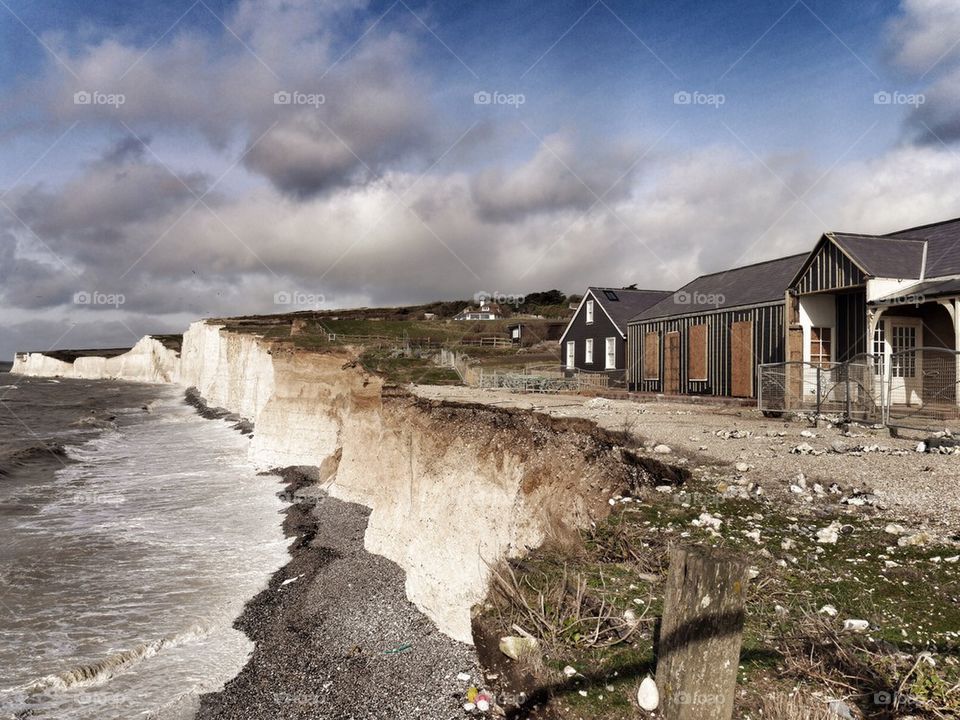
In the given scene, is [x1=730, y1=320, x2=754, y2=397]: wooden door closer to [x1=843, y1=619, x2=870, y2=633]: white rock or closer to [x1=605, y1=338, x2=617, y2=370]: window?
[x1=605, y1=338, x2=617, y2=370]: window

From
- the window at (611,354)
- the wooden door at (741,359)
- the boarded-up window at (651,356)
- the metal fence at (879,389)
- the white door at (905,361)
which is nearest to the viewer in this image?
the metal fence at (879,389)

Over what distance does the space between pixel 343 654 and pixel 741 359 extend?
2000 centimetres

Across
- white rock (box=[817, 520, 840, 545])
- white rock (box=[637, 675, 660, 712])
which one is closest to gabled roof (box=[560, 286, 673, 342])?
white rock (box=[817, 520, 840, 545])

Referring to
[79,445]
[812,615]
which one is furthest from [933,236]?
[79,445]

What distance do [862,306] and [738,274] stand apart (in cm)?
938

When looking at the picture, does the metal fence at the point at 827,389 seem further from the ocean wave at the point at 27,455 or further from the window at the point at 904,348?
the ocean wave at the point at 27,455

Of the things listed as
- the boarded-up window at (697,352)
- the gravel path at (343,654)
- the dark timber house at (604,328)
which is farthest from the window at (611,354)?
the gravel path at (343,654)

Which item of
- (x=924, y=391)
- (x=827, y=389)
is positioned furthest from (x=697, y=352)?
(x=924, y=391)

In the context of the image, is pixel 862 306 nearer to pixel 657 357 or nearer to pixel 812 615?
pixel 657 357

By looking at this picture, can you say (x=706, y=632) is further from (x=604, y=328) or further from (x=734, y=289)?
(x=604, y=328)

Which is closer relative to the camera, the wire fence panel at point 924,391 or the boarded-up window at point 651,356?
the wire fence panel at point 924,391

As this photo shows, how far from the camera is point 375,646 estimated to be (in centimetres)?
812

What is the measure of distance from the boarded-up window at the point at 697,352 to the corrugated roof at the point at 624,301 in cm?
718

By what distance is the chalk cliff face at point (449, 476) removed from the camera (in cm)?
855
